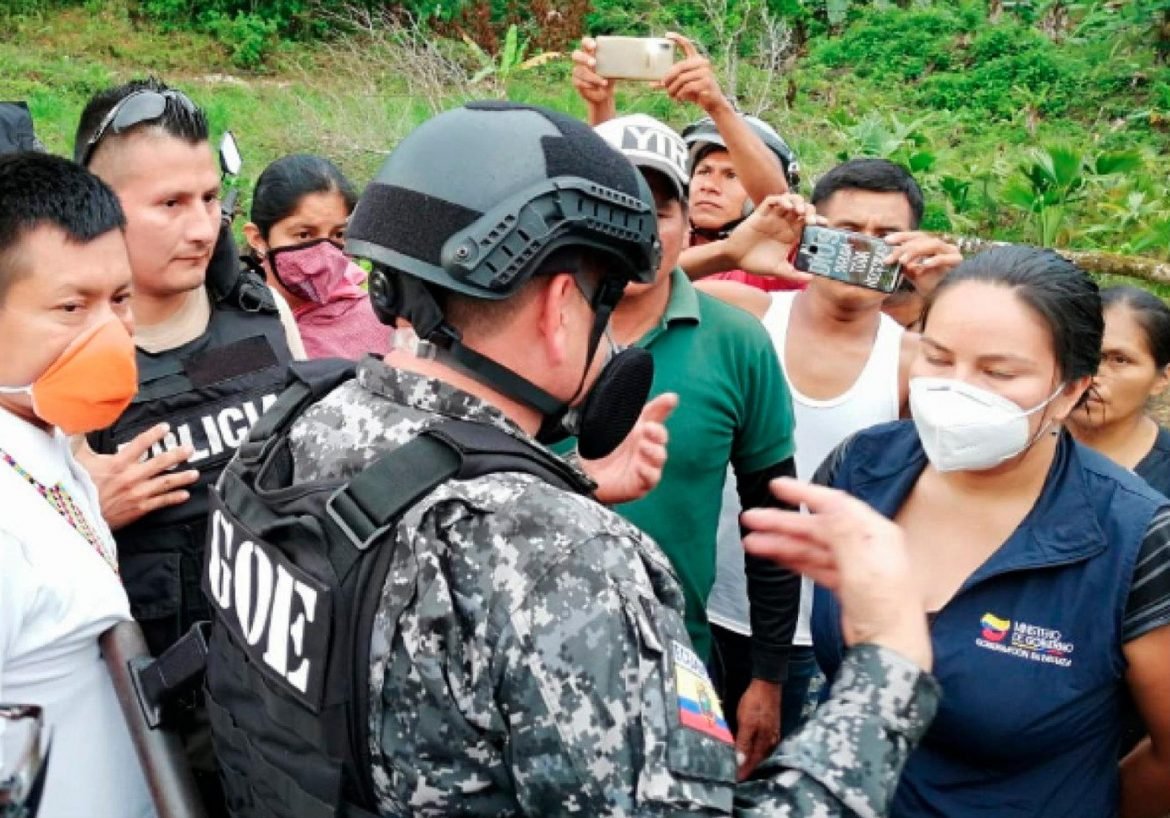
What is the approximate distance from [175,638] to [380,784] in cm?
120

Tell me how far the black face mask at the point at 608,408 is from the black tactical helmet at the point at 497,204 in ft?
0.53

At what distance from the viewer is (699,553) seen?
106 inches

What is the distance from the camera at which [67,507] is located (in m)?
1.90

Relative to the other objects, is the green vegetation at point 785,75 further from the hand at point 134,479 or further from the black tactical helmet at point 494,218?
the black tactical helmet at point 494,218

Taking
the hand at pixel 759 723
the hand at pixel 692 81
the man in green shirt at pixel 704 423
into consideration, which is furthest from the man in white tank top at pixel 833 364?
the hand at pixel 692 81

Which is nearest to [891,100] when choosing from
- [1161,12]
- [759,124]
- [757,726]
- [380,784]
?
[1161,12]

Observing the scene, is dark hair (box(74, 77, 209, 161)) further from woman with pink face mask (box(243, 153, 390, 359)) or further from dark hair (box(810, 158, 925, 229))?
dark hair (box(810, 158, 925, 229))

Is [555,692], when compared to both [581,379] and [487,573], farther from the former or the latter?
[581,379]

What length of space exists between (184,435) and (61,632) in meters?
0.76

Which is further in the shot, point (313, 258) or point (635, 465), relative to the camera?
point (313, 258)

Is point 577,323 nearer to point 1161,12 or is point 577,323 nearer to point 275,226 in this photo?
point 275,226

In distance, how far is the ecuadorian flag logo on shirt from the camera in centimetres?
131

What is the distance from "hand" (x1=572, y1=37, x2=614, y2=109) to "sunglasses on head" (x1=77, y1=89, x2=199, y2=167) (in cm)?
144

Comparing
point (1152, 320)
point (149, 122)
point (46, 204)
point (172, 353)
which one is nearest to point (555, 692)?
point (46, 204)
